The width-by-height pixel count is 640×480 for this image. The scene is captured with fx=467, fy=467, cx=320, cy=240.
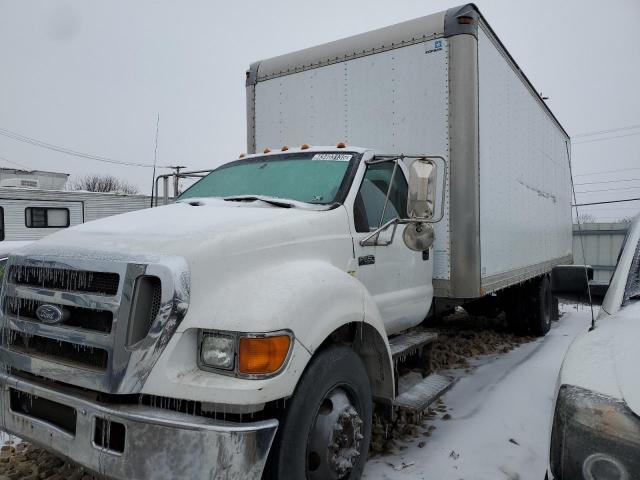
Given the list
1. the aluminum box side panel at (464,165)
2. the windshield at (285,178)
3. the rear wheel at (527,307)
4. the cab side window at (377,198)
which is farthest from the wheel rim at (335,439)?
the rear wheel at (527,307)

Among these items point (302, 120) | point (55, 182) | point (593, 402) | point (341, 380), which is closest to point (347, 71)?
point (302, 120)

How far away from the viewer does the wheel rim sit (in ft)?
7.88

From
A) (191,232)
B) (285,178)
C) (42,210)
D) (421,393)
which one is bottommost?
(421,393)

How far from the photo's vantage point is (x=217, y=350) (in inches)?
82.1

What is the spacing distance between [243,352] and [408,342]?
85.8 inches

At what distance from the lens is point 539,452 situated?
11.4ft

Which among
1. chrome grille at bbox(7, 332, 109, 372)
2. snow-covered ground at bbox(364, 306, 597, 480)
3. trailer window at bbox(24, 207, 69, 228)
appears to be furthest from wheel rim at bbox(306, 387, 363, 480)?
trailer window at bbox(24, 207, 69, 228)

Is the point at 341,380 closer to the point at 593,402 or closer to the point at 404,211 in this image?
the point at 593,402

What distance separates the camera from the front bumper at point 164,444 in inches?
74.6

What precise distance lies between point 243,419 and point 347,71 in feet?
12.4

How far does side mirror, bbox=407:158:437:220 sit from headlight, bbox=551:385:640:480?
67.7 inches

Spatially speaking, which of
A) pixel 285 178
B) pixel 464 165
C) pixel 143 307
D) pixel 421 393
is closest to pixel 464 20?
pixel 464 165

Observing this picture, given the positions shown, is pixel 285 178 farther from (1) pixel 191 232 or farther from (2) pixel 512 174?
(2) pixel 512 174

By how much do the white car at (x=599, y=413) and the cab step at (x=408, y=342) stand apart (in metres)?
1.75
